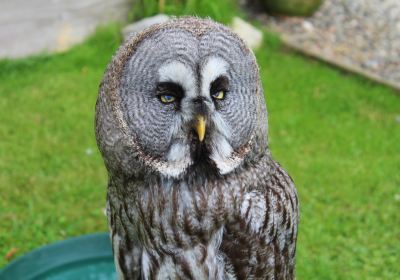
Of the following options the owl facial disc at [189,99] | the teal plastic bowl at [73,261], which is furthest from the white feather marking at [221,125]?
the teal plastic bowl at [73,261]

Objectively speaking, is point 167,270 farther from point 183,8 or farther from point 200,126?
point 183,8

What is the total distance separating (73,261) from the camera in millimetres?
3098

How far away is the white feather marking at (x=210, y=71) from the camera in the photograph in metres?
1.69

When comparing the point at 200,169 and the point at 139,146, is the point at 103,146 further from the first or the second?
the point at 200,169

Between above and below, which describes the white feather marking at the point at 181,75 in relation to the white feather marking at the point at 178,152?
above

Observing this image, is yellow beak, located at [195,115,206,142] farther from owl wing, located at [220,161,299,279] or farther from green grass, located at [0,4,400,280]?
green grass, located at [0,4,400,280]

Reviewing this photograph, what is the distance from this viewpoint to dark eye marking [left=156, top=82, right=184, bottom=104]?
1.72 metres

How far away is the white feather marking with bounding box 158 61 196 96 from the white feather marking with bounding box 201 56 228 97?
0.10 ft

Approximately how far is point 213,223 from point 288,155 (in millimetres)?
2622

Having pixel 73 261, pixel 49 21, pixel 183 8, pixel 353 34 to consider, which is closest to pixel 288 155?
pixel 183 8

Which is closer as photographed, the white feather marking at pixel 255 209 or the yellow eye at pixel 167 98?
the yellow eye at pixel 167 98

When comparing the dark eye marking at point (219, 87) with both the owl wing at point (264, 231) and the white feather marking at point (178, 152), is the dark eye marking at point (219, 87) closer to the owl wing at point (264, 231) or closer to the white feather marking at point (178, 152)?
the white feather marking at point (178, 152)

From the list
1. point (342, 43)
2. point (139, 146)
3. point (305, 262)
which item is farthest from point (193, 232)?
point (342, 43)

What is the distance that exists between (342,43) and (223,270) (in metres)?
4.80
